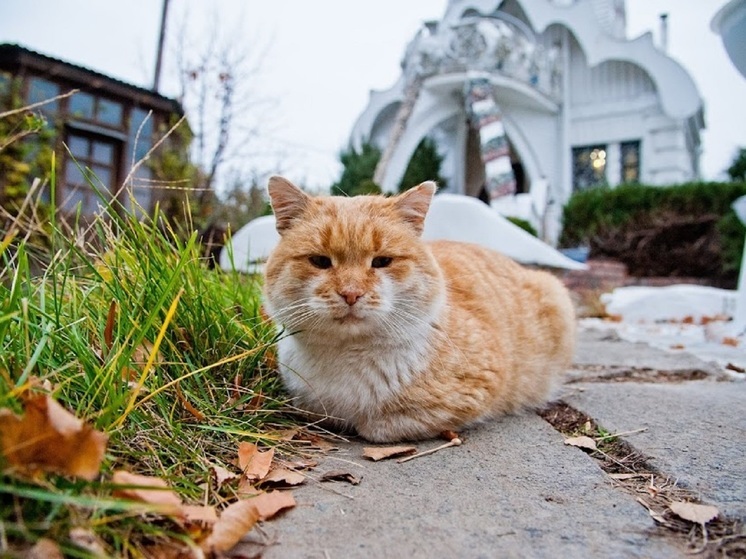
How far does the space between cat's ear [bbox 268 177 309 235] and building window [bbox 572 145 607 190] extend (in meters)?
13.0

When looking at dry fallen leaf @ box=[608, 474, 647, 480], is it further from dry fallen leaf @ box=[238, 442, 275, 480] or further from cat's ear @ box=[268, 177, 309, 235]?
cat's ear @ box=[268, 177, 309, 235]

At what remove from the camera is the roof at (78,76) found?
24.6 feet

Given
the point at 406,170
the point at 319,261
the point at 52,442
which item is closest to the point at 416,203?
the point at 319,261

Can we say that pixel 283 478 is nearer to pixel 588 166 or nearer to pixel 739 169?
pixel 588 166

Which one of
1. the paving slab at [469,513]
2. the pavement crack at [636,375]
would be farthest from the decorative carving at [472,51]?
the paving slab at [469,513]

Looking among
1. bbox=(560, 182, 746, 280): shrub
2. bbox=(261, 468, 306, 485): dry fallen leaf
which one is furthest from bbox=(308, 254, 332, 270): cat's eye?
bbox=(560, 182, 746, 280): shrub

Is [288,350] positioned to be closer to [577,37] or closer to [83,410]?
[83,410]

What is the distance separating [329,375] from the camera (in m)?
1.71

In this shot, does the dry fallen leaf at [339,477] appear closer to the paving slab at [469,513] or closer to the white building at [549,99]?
the paving slab at [469,513]

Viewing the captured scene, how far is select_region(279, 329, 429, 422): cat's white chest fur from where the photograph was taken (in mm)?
1688

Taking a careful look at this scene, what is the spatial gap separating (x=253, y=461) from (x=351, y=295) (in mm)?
555

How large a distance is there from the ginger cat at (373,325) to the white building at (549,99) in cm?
920

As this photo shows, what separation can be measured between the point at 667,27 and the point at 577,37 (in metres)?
6.77

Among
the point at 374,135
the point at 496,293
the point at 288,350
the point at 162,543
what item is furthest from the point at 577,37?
the point at 162,543
